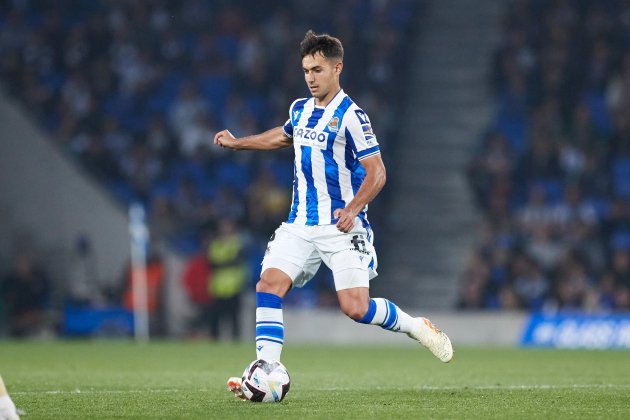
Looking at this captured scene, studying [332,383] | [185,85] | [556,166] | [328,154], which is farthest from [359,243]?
[185,85]

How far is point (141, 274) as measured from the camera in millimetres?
19734

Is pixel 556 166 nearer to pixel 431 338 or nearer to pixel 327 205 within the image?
pixel 431 338

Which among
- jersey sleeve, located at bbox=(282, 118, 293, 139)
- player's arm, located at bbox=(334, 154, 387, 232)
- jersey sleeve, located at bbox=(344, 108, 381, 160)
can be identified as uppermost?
jersey sleeve, located at bbox=(282, 118, 293, 139)

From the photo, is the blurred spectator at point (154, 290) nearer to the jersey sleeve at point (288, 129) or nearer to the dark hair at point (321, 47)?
the jersey sleeve at point (288, 129)

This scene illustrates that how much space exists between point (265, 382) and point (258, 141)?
1837 mm

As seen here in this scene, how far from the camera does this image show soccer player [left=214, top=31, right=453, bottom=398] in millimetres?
8000

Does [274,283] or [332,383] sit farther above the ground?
[274,283]

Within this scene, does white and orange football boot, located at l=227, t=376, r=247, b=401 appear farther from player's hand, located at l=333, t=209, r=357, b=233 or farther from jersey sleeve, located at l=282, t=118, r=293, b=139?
→ jersey sleeve, located at l=282, t=118, r=293, b=139

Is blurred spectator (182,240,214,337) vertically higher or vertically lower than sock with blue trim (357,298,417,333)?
higher

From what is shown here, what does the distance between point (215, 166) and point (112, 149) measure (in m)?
1.95

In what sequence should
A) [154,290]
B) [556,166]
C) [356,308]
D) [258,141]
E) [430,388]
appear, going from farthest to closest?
[154,290], [556,166], [430,388], [258,141], [356,308]

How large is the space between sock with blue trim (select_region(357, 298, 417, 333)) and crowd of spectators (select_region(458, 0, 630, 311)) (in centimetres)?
1010

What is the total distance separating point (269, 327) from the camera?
7930mm

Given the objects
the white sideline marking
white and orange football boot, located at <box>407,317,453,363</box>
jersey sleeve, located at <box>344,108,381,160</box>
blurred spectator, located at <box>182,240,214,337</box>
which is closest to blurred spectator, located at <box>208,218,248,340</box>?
blurred spectator, located at <box>182,240,214,337</box>
